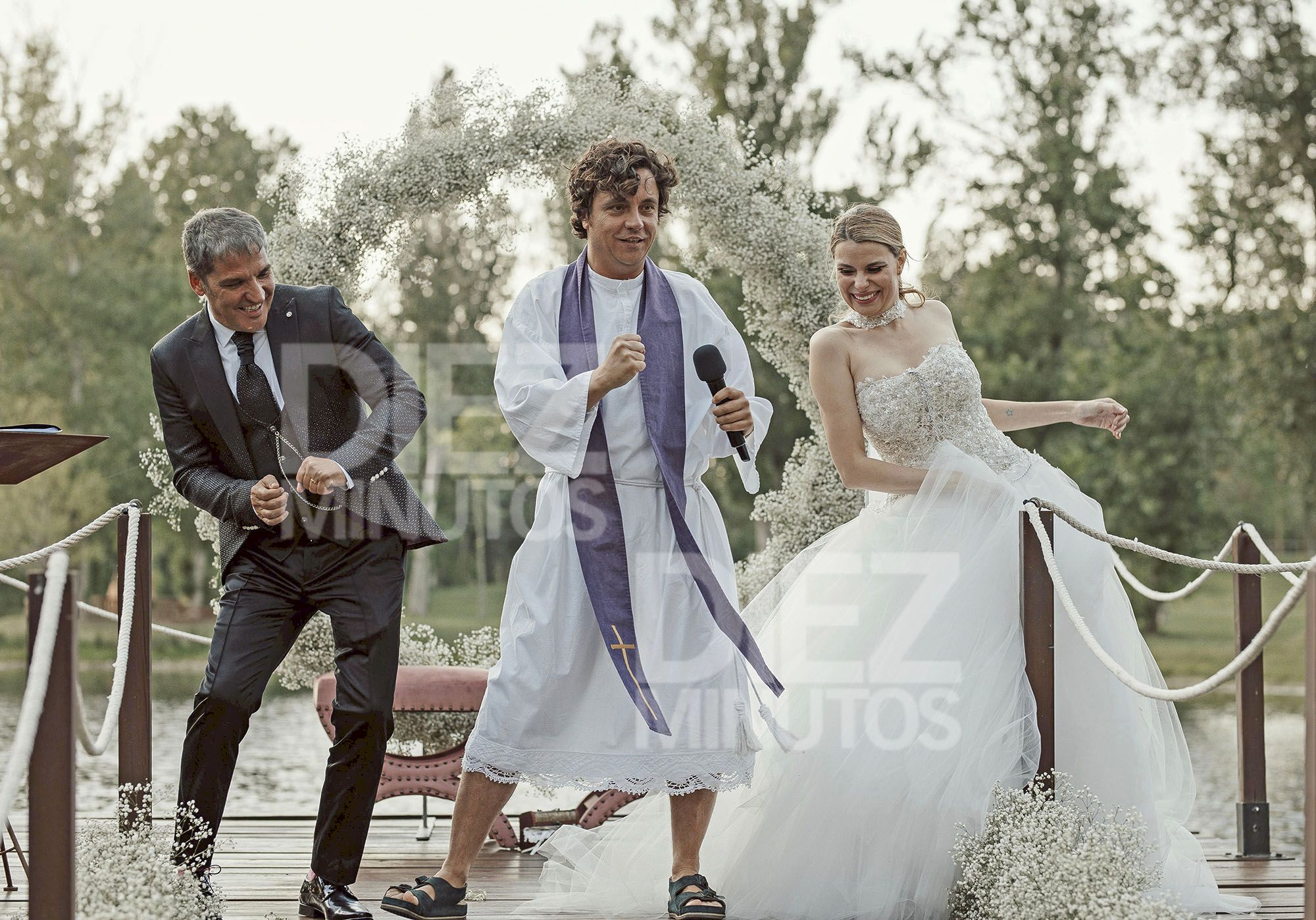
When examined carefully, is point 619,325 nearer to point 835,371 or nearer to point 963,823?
point 835,371

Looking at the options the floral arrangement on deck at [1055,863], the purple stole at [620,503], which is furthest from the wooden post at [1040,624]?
the purple stole at [620,503]

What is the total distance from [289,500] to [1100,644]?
211 cm

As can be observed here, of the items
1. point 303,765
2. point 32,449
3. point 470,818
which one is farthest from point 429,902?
point 303,765

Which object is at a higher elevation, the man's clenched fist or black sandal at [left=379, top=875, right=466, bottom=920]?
the man's clenched fist

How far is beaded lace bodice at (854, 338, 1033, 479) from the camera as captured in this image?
3.79 m

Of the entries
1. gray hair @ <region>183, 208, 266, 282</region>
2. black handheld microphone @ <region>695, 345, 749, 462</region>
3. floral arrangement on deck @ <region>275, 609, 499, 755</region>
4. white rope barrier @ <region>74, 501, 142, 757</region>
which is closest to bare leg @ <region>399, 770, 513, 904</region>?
white rope barrier @ <region>74, 501, 142, 757</region>

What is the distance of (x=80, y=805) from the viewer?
7.07 m

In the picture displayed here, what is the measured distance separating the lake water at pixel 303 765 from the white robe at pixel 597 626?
0.94m

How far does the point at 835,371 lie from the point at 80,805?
519cm

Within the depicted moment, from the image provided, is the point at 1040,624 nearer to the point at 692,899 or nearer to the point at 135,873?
the point at 692,899

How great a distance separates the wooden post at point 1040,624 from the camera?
341cm

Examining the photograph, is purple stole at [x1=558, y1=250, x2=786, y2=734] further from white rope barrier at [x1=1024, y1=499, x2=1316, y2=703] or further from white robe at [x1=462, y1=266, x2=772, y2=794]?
white rope barrier at [x1=1024, y1=499, x2=1316, y2=703]

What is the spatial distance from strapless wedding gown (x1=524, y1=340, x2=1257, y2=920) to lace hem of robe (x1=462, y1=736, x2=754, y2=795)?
10.0 inches

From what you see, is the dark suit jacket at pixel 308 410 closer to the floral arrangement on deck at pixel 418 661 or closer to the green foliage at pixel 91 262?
the floral arrangement on deck at pixel 418 661
